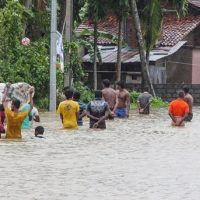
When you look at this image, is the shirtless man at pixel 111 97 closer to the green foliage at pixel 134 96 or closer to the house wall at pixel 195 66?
the green foliage at pixel 134 96

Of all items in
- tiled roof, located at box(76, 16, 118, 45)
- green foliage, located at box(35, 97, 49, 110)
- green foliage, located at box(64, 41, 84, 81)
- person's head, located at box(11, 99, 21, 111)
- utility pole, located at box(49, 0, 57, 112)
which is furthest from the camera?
tiled roof, located at box(76, 16, 118, 45)

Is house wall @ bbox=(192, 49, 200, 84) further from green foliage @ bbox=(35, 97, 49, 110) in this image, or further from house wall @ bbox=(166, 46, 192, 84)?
green foliage @ bbox=(35, 97, 49, 110)

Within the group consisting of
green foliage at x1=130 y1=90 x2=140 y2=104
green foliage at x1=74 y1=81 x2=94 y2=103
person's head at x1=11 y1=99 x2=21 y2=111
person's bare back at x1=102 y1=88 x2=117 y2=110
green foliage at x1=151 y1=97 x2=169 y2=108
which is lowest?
green foliage at x1=151 y1=97 x2=169 y2=108

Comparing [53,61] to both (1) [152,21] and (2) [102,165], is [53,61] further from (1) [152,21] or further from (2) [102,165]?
(2) [102,165]

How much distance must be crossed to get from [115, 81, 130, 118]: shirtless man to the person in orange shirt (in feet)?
12.7

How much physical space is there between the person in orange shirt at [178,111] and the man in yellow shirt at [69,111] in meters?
3.65

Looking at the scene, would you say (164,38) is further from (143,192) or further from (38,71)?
(143,192)

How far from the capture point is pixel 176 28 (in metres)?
54.6

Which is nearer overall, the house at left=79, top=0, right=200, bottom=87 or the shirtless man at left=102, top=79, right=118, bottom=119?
the shirtless man at left=102, top=79, right=118, bottom=119

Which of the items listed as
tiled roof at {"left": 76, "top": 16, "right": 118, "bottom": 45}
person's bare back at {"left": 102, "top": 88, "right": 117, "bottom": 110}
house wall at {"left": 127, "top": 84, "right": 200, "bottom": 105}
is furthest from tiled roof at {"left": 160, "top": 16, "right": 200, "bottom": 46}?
person's bare back at {"left": 102, "top": 88, "right": 117, "bottom": 110}

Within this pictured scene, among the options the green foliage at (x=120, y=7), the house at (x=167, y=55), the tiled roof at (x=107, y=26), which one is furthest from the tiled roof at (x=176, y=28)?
the green foliage at (x=120, y=7)

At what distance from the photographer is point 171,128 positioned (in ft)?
79.6

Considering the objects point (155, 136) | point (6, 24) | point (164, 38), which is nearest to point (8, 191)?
point (155, 136)

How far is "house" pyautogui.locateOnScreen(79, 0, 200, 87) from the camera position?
51219 mm
